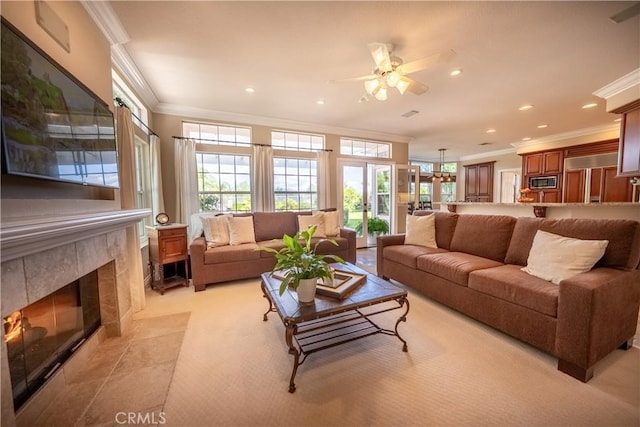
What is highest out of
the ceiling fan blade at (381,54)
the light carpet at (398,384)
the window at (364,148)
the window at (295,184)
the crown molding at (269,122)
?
the crown molding at (269,122)

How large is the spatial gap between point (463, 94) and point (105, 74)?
405 centimetres

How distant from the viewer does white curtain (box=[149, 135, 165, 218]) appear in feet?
11.3

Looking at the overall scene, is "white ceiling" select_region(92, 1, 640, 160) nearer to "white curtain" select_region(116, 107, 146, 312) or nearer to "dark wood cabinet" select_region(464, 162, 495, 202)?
"white curtain" select_region(116, 107, 146, 312)

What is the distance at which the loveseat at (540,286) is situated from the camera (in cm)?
146

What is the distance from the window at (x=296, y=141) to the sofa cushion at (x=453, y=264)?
124 inches

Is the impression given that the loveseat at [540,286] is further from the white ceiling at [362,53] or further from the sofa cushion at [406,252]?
the white ceiling at [362,53]

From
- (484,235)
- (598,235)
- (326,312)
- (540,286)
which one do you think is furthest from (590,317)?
(326,312)

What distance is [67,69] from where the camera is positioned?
5.09 feet

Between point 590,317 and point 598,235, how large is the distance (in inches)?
33.4

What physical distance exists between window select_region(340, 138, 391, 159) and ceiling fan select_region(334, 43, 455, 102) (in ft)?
9.08

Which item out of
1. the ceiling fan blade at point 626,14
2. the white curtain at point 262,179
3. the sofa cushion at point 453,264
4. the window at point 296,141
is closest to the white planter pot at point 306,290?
the sofa cushion at point 453,264

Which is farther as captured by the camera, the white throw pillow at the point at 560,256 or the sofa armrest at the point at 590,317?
the white throw pillow at the point at 560,256

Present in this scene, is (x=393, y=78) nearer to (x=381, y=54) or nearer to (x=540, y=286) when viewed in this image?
(x=381, y=54)

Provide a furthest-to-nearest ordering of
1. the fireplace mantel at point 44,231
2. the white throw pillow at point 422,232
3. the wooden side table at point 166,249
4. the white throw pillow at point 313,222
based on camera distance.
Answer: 1. the white throw pillow at point 313,222
2. the white throw pillow at point 422,232
3. the wooden side table at point 166,249
4. the fireplace mantel at point 44,231
